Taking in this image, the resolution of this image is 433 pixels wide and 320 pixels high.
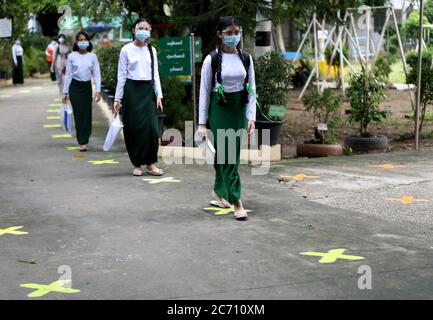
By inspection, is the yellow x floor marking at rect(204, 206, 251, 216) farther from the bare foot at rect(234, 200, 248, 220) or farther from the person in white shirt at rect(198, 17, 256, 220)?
the bare foot at rect(234, 200, 248, 220)

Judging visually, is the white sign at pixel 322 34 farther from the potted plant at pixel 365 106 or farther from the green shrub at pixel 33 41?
the green shrub at pixel 33 41

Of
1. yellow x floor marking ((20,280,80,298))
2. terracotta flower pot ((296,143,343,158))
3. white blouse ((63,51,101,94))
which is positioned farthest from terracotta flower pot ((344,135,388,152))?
yellow x floor marking ((20,280,80,298))

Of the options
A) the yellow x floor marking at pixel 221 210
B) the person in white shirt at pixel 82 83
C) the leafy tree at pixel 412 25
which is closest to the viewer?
the yellow x floor marking at pixel 221 210

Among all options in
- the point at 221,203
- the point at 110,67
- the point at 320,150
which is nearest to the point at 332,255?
the point at 221,203

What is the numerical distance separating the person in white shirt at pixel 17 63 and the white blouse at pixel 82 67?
56.5ft

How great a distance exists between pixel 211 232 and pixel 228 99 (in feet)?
4.34

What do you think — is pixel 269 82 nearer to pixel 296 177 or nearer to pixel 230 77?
pixel 296 177

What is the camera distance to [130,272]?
5.78m

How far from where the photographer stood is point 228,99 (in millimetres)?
7559

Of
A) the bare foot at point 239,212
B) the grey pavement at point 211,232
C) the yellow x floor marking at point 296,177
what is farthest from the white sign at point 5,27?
the bare foot at point 239,212

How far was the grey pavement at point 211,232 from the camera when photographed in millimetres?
5473
